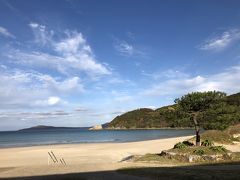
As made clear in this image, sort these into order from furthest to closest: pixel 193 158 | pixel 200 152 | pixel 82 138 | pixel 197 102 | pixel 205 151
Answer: pixel 82 138 < pixel 197 102 < pixel 205 151 < pixel 200 152 < pixel 193 158

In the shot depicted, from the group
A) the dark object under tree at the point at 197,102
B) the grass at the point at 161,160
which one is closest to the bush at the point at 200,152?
the grass at the point at 161,160

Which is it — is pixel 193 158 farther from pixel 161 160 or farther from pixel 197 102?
pixel 197 102

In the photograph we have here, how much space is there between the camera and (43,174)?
1617 cm

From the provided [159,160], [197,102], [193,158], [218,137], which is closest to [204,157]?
[193,158]

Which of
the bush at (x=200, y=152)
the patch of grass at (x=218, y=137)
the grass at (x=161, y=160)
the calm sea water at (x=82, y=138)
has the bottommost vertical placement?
the grass at (x=161, y=160)

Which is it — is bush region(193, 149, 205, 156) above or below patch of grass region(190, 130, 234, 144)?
below

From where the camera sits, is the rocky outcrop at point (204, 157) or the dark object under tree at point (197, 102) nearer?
the rocky outcrop at point (204, 157)

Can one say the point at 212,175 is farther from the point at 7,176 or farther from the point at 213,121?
the point at 213,121

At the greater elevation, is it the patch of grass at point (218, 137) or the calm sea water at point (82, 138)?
the calm sea water at point (82, 138)

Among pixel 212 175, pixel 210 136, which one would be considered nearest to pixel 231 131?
pixel 210 136

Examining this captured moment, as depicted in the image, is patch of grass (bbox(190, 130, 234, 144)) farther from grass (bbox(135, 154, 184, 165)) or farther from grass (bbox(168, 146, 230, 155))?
grass (bbox(135, 154, 184, 165))

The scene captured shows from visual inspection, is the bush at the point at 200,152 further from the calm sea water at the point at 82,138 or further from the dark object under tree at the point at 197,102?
the calm sea water at the point at 82,138

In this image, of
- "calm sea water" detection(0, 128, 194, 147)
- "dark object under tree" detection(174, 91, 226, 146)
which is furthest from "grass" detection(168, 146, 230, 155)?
"calm sea water" detection(0, 128, 194, 147)

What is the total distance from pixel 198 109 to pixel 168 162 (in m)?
7.16
